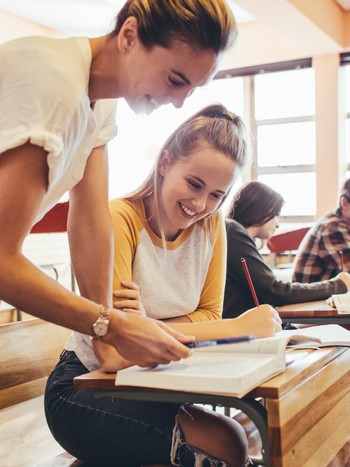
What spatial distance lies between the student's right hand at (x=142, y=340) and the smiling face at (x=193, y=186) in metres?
0.58

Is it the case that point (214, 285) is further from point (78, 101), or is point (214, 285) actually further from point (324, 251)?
point (324, 251)

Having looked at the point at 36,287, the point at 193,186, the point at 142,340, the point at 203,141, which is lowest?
the point at 142,340

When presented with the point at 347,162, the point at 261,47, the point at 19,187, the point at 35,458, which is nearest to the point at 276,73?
the point at 261,47

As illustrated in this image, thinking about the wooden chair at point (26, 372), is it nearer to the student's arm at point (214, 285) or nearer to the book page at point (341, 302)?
the student's arm at point (214, 285)

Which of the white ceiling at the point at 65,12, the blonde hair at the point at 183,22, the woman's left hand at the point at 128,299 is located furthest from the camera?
the white ceiling at the point at 65,12

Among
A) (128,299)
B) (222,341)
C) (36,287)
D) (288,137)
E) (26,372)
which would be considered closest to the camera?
(36,287)

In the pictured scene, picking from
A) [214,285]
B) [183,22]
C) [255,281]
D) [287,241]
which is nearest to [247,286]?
[255,281]

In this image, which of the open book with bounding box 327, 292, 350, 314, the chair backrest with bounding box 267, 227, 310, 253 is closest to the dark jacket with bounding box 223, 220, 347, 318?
the open book with bounding box 327, 292, 350, 314

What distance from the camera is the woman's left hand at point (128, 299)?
1312 millimetres

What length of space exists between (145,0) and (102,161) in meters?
Result: 0.40

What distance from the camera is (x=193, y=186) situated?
5.11 ft

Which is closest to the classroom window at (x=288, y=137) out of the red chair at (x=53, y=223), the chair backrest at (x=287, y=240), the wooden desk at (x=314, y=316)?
the chair backrest at (x=287, y=240)

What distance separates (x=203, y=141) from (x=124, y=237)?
324mm

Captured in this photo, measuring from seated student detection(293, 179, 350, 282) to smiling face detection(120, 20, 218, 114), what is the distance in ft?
7.22
